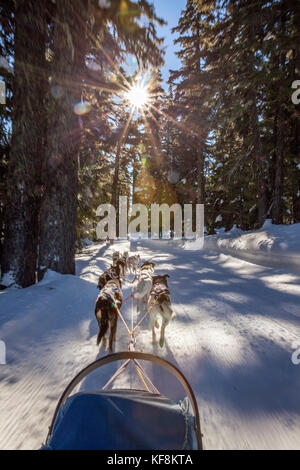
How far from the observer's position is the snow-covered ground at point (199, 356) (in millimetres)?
1899

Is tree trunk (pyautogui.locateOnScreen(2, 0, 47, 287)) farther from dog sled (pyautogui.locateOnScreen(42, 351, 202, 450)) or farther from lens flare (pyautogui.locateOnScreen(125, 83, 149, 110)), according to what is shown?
lens flare (pyautogui.locateOnScreen(125, 83, 149, 110))

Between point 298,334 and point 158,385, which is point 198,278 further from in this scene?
point 158,385

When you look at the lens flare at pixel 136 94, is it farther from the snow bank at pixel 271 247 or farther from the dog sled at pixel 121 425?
the dog sled at pixel 121 425

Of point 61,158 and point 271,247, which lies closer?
Answer: point 61,158

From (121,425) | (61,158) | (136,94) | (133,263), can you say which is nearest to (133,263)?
(133,263)

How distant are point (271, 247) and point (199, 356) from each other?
26.7 ft

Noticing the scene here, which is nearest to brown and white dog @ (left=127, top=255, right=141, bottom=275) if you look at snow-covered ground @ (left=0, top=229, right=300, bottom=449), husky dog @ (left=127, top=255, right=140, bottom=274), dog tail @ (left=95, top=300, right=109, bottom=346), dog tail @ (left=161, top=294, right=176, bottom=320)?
husky dog @ (left=127, top=255, right=140, bottom=274)

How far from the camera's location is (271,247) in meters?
9.56

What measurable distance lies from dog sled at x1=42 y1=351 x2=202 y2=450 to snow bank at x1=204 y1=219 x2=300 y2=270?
26.1 ft

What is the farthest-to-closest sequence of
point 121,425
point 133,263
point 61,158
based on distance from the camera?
point 133,263
point 61,158
point 121,425

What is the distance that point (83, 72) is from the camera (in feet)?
21.9

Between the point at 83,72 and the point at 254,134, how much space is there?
35.6 ft

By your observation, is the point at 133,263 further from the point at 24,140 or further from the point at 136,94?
the point at 136,94
